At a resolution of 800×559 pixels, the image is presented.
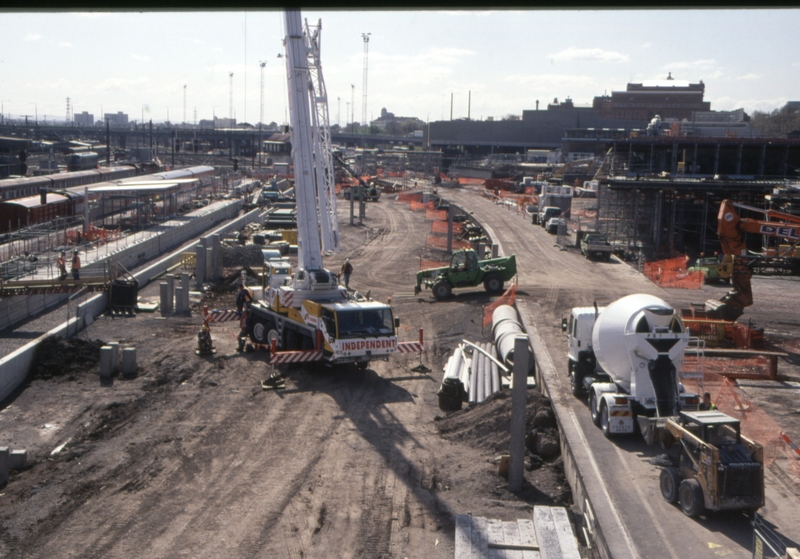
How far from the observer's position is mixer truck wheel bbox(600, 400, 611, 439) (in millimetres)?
13072

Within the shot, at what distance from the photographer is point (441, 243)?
43.7 meters

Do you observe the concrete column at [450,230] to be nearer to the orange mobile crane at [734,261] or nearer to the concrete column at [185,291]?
the concrete column at [185,291]

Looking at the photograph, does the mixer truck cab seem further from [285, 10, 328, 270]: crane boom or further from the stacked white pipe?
[285, 10, 328, 270]: crane boom

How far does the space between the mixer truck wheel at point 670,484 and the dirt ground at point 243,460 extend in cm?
159

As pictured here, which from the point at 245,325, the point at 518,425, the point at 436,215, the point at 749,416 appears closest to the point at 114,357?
the point at 245,325

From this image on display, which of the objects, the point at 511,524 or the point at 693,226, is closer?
the point at 511,524

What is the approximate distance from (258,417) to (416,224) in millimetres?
38799

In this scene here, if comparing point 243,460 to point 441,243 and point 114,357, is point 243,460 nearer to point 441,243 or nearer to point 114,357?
point 114,357

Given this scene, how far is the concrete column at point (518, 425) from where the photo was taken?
11.3m

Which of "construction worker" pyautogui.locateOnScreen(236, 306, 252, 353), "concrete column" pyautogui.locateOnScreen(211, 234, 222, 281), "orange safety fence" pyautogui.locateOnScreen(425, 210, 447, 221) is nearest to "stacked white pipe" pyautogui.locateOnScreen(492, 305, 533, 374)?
"construction worker" pyautogui.locateOnScreen(236, 306, 252, 353)

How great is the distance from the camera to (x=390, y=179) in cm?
9975

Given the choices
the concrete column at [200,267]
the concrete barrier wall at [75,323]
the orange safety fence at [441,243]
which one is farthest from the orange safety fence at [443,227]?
the concrete column at [200,267]

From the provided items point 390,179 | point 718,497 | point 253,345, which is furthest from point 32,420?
point 390,179

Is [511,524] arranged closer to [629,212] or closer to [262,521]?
[262,521]
